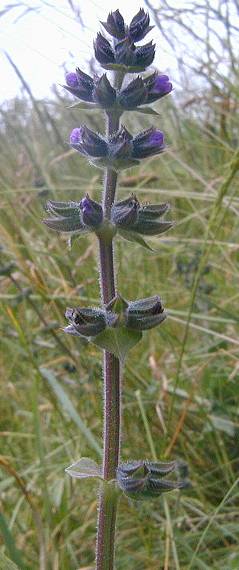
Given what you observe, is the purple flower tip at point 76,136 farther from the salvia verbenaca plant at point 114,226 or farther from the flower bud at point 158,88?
the flower bud at point 158,88

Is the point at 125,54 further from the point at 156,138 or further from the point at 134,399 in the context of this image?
the point at 134,399

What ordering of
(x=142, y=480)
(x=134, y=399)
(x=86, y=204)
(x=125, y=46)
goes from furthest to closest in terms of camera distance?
(x=134, y=399), (x=125, y=46), (x=86, y=204), (x=142, y=480)

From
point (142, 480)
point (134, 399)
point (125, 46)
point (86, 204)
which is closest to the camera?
point (142, 480)

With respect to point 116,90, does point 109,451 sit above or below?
below

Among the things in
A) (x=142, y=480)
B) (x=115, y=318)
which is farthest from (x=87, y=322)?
(x=142, y=480)

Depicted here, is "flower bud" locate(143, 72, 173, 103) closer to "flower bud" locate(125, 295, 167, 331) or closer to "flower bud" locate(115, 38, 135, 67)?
"flower bud" locate(115, 38, 135, 67)

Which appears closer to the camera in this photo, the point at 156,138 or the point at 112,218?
the point at 112,218
